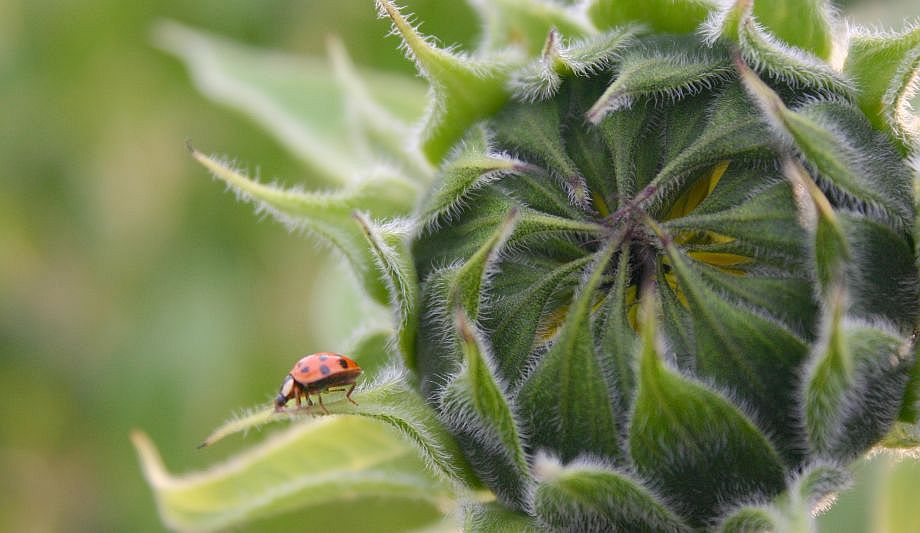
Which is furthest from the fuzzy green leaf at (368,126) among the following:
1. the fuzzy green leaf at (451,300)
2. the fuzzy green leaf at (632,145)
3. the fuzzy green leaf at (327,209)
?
the fuzzy green leaf at (632,145)

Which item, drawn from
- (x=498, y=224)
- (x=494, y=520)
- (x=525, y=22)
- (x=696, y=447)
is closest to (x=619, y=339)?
(x=696, y=447)

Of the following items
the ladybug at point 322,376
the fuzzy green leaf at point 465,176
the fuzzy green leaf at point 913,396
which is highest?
the fuzzy green leaf at point 465,176

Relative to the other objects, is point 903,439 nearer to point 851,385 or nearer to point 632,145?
point 851,385

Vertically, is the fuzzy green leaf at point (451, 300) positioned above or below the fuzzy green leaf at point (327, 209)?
below

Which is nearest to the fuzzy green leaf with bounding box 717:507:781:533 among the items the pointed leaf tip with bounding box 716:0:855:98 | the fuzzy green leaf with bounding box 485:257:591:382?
the fuzzy green leaf with bounding box 485:257:591:382

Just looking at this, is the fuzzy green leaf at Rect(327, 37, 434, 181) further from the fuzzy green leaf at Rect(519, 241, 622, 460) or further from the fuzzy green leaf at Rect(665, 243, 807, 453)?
the fuzzy green leaf at Rect(665, 243, 807, 453)

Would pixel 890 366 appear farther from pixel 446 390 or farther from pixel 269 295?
pixel 269 295

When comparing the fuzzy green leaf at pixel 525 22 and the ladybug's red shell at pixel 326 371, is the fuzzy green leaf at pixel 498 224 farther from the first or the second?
the fuzzy green leaf at pixel 525 22
